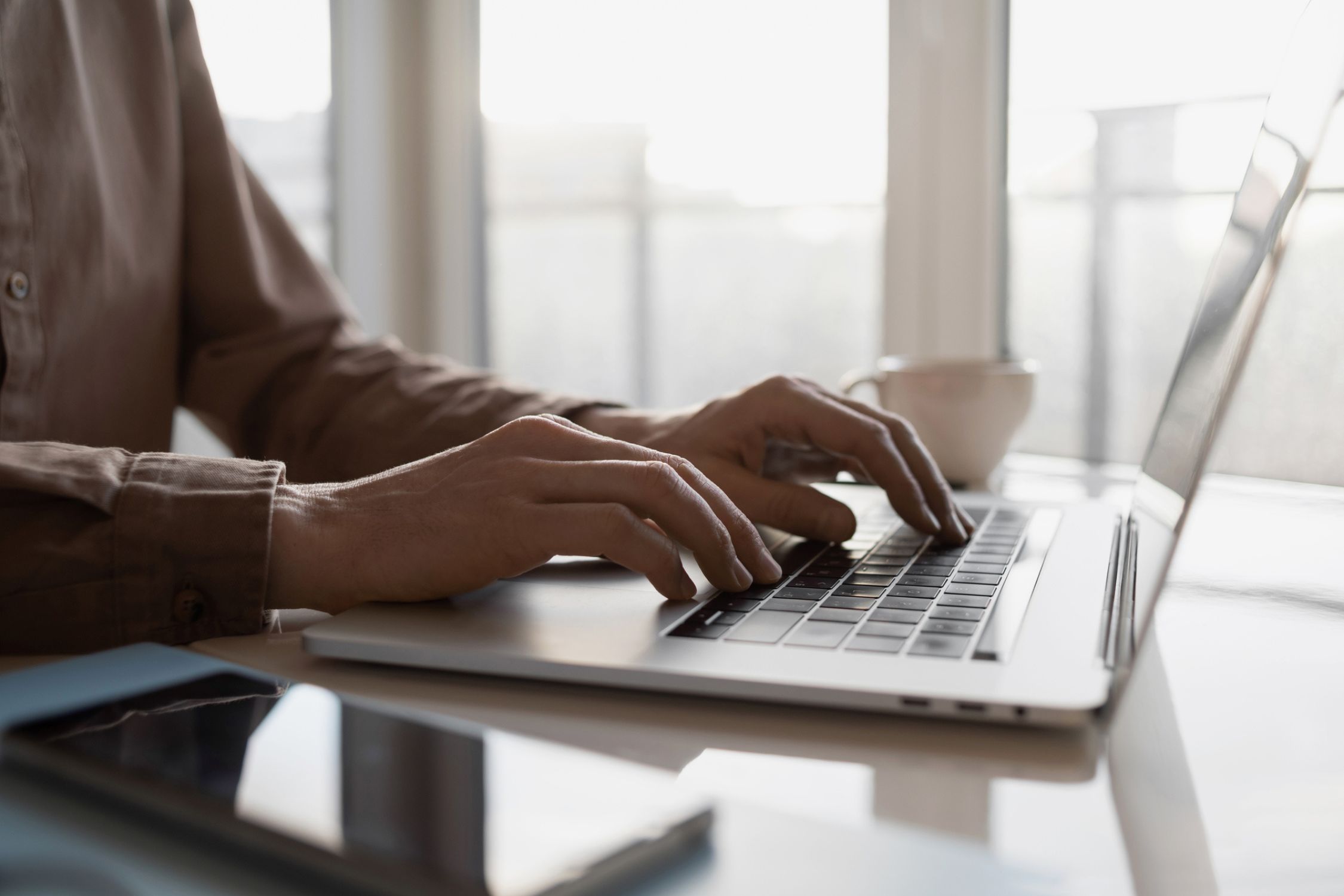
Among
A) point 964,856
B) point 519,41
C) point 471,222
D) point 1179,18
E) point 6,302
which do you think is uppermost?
point 519,41

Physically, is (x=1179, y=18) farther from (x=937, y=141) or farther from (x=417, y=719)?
(x=417, y=719)

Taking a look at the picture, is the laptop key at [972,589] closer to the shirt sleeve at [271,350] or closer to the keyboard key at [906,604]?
the keyboard key at [906,604]

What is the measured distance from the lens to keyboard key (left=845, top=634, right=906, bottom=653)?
416 millimetres

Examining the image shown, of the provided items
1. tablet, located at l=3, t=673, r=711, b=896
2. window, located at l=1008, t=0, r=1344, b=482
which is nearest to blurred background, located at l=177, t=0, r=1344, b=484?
window, located at l=1008, t=0, r=1344, b=482

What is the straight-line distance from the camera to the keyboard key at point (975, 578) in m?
0.54

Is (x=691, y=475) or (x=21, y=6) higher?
(x=21, y=6)

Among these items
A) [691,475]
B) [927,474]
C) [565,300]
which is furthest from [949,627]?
[565,300]

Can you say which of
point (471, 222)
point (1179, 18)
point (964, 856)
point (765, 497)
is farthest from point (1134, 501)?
point (471, 222)

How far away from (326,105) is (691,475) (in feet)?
4.58

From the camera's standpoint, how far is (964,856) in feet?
0.94

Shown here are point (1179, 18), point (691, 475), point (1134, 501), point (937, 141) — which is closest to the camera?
point (691, 475)

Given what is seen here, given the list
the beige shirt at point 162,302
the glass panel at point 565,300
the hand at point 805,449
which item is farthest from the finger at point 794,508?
the glass panel at point 565,300

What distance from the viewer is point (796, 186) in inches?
60.1

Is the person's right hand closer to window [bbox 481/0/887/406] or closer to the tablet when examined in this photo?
the tablet
